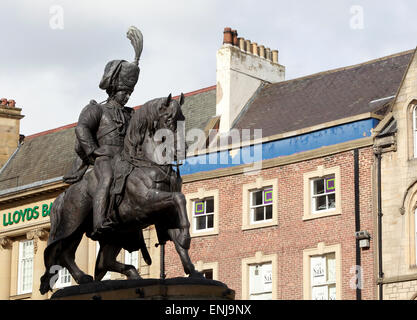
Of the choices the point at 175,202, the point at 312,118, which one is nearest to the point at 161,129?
the point at 175,202

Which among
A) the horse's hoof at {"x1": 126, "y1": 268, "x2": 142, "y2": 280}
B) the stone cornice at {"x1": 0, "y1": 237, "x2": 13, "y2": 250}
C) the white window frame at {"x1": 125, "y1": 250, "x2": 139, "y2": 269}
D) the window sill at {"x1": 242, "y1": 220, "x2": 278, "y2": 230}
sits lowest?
the horse's hoof at {"x1": 126, "y1": 268, "x2": 142, "y2": 280}

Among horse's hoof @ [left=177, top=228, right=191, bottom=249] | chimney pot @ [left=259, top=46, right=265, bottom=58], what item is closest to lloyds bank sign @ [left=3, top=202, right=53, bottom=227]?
chimney pot @ [left=259, top=46, right=265, bottom=58]

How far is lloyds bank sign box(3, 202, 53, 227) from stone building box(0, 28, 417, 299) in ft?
0.40

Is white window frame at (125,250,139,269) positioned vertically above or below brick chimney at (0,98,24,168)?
below

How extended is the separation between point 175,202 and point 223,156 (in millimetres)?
26018

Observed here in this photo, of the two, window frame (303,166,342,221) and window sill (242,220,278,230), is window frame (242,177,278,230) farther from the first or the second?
window frame (303,166,342,221)

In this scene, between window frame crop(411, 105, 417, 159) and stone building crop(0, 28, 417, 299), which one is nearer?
window frame crop(411, 105, 417, 159)

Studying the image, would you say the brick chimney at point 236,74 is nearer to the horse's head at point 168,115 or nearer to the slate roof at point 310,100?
the slate roof at point 310,100

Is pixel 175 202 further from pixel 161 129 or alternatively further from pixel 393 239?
pixel 393 239

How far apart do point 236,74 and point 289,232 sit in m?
7.82

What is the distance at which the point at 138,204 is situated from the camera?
1573 centimetres

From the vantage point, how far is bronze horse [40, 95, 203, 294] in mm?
15555

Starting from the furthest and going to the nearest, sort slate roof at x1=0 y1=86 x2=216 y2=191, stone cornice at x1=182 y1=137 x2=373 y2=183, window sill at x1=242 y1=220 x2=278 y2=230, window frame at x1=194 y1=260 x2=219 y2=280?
1. slate roof at x1=0 y1=86 x2=216 y2=191
2. window frame at x1=194 y1=260 x2=219 y2=280
3. window sill at x1=242 y1=220 x2=278 y2=230
4. stone cornice at x1=182 y1=137 x2=373 y2=183

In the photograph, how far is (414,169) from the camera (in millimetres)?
36250
